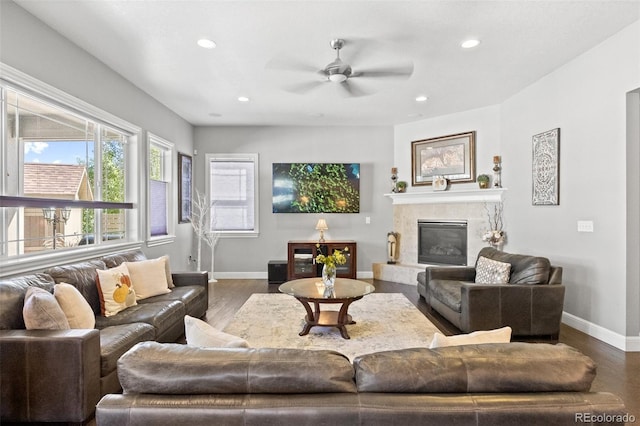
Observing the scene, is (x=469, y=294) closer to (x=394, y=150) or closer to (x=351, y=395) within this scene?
(x=351, y=395)

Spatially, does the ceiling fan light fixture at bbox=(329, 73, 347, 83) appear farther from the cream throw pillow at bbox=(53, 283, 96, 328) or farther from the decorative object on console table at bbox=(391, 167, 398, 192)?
the decorative object on console table at bbox=(391, 167, 398, 192)

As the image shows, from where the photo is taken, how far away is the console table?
20.3ft

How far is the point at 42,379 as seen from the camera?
6.62 ft

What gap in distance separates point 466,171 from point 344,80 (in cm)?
334

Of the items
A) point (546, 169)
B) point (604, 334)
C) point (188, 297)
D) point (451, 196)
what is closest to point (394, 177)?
point (451, 196)

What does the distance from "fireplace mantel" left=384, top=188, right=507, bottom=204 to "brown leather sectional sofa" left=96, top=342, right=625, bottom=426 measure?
178 inches

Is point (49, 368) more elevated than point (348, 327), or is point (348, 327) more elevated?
point (49, 368)

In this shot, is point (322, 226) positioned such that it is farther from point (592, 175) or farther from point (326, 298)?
point (592, 175)

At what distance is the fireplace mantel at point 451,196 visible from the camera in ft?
17.5

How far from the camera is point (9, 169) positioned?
109 inches

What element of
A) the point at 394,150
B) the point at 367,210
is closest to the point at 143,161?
the point at 367,210

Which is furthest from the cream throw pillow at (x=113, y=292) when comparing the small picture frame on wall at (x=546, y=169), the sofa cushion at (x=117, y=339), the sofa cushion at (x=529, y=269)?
the small picture frame on wall at (x=546, y=169)

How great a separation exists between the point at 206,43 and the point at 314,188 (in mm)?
3618

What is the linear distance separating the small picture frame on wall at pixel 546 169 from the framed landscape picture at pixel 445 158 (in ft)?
4.20
